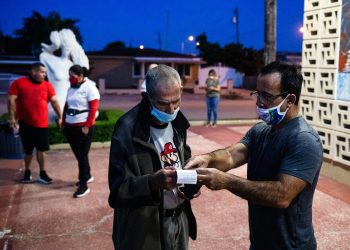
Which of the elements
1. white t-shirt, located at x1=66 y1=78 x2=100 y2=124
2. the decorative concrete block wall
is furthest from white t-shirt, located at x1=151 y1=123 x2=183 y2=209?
the decorative concrete block wall

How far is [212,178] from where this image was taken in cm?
182

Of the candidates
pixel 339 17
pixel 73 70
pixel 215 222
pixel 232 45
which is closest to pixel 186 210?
pixel 215 222

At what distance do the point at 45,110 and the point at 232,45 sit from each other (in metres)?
31.4

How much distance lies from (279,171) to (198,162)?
478 millimetres

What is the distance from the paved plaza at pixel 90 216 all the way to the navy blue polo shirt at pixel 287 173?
6.84 feet

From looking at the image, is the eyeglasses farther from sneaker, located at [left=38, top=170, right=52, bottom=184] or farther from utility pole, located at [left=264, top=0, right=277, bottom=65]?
utility pole, located at [left=264, top=0, right=277, bottom=65]

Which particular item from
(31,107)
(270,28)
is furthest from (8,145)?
(270,28)

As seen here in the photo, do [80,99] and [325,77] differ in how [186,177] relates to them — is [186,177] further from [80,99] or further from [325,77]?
[325,77]

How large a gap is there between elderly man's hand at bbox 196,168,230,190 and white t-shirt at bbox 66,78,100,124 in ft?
12.6

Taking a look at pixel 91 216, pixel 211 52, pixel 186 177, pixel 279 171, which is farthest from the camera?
pixel 211 52

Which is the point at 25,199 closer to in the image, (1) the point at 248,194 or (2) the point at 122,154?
(2) the point at 122,154

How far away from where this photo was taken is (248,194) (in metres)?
1.84

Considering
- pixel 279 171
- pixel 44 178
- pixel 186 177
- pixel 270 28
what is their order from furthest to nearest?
pixel 270 28 → pixel 44 178 → pixel 279 171 → pixel 186 177

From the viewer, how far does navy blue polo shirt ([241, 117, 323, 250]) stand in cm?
186
